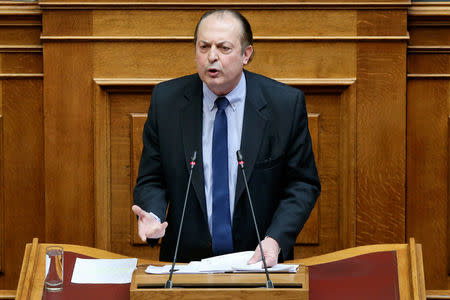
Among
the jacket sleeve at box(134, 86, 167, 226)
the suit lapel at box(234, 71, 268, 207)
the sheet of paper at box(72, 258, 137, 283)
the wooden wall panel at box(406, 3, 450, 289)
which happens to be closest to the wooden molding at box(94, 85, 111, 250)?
the jacket sleeve at box(134, 86, 167, 226)

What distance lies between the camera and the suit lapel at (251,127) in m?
2.02

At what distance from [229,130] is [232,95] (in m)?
0.09

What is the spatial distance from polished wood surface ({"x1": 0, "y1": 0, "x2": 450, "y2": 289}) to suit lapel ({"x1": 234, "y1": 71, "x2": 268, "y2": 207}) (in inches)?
25.9

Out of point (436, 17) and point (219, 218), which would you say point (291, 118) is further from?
point (436, 17)

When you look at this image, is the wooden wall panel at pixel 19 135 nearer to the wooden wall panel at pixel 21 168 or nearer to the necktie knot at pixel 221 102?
the wooden wall panel at pixel 21 168

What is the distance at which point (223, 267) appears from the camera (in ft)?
5.60

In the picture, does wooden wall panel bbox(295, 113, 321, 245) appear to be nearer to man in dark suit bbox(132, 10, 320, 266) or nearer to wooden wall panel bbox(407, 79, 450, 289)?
wooden wall panel bbox(407, 79, 450, 289)

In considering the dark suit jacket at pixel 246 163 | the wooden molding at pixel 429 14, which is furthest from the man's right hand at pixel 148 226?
the wooden molding at pixel 429 14

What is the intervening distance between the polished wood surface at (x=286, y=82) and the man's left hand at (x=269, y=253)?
96cm

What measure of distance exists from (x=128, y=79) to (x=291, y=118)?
85 centimetres

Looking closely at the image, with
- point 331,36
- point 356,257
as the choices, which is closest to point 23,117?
point 331,36

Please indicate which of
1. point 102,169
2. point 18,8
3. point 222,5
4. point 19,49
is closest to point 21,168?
point 102,169

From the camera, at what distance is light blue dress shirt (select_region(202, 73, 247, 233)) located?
203 cm

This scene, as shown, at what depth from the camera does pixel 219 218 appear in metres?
2.01
